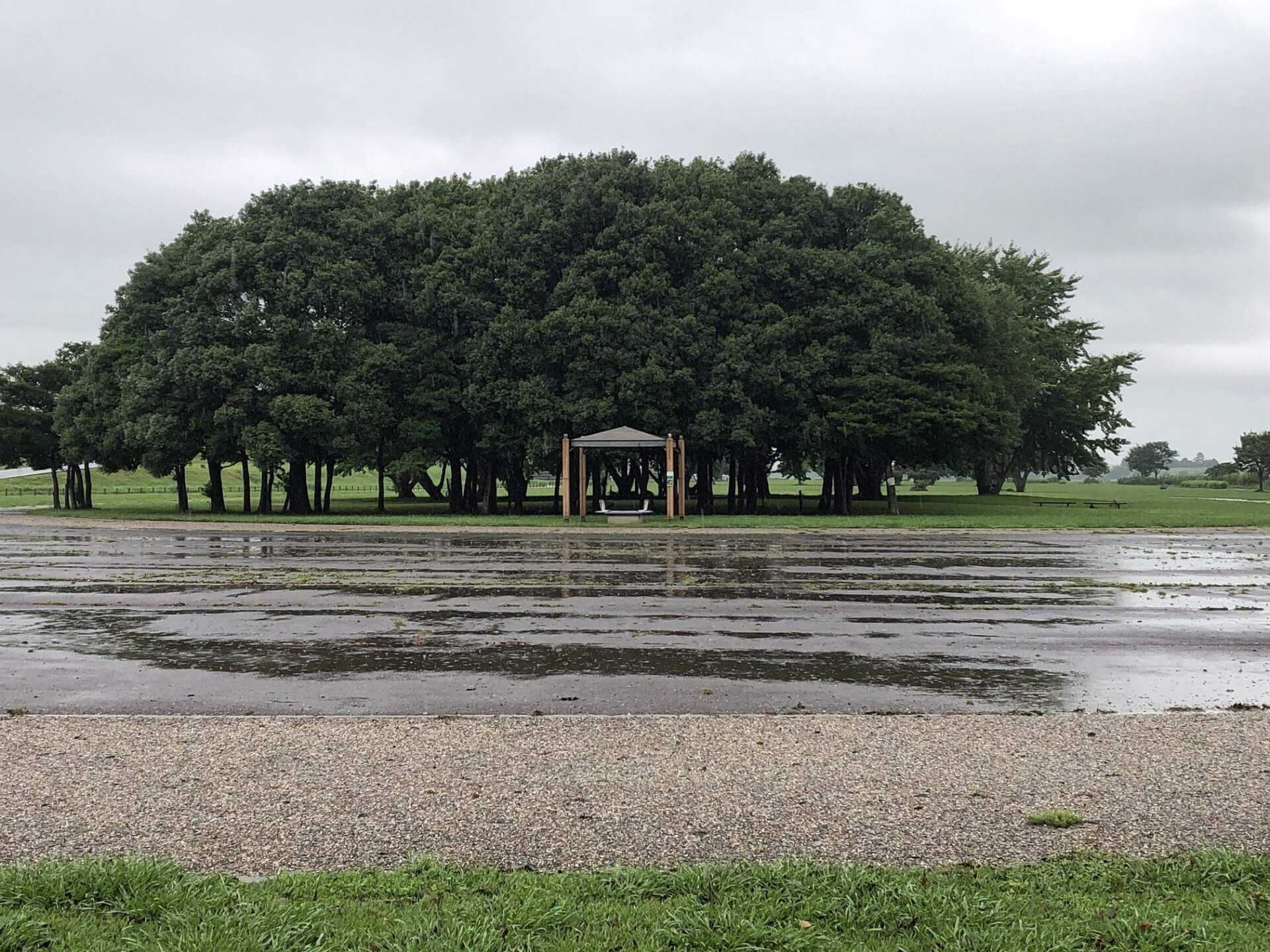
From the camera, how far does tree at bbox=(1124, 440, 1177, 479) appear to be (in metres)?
155

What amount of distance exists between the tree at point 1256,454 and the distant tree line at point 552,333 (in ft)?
146

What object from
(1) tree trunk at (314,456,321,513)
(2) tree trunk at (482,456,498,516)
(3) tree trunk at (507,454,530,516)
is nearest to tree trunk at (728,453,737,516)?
(3) tree trunk at (507,454,530,516)

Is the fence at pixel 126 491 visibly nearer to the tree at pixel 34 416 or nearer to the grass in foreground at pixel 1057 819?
the tree at pixel 34 416

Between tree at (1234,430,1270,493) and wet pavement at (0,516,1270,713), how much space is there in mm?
64911

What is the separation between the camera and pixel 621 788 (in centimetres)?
532

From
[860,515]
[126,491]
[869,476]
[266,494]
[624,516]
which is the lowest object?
[860,515]

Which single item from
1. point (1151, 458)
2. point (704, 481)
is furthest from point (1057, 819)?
point (1151, 458)

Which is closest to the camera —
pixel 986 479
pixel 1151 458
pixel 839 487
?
pixel 839 487

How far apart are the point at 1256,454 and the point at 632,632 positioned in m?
83.5

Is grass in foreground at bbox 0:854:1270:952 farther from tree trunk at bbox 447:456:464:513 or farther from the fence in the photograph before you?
the fence

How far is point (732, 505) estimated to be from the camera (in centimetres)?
4194

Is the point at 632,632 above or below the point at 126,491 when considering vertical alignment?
below

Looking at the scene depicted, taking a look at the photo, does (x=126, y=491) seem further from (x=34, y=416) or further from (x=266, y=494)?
(x=266, y=494)

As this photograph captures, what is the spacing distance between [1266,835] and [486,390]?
36.1m
